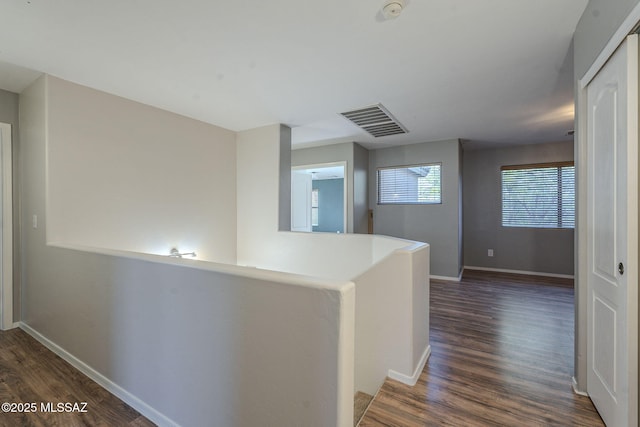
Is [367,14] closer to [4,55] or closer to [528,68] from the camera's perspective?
[528,68]

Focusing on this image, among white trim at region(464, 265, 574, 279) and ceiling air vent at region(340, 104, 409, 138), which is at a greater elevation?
ceiling air vent at region(340, 104, 409, 138)

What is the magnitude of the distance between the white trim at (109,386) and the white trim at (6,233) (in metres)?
0.58

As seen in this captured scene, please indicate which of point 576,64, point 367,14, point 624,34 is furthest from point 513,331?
point 367,14

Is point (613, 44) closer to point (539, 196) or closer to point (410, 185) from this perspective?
point (410, 185)

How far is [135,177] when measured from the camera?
3021 millimetres

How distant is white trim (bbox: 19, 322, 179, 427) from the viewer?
4.97 ft

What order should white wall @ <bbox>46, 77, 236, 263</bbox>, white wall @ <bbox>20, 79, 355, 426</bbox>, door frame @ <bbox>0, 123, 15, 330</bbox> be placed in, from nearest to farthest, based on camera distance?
white wall @ <bbox>20, 79, 355, 426</bbox>
white wall @ <bbox>46, 77, 236, 263</bbox>
door frame @ <bbox>0, 123, 15, 330</bbox>

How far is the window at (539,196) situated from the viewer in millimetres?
4844

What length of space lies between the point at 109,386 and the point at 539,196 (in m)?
6.42

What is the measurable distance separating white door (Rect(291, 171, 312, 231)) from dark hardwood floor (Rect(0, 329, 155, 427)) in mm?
3600

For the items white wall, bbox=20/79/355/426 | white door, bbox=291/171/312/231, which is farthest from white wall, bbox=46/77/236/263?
white door, bbox=291/171/312/231

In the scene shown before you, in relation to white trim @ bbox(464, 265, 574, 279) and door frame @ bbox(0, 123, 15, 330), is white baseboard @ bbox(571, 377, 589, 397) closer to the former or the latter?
white trim @ bbox(464, 265, 574, 279)

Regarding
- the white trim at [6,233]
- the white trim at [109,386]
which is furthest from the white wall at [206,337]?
the white trim at [6,233]

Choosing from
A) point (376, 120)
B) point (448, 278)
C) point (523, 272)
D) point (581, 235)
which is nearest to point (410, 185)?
point (448, 278)
